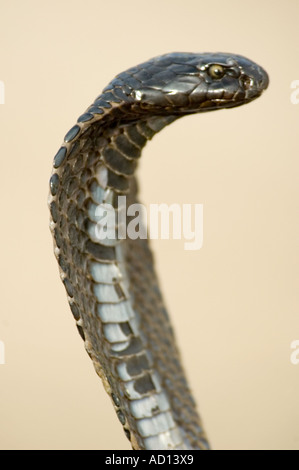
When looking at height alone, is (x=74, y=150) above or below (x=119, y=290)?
above

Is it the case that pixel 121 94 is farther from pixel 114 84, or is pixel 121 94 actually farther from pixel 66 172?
pixel 66 172

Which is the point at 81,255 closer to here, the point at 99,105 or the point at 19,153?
the point at 99,105

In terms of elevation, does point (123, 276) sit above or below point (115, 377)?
above

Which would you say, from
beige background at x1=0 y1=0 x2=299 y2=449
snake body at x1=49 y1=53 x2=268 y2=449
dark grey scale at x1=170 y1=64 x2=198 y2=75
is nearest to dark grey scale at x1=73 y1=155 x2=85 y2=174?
snake body at x1=49 y1=53 x2=268 y2=449

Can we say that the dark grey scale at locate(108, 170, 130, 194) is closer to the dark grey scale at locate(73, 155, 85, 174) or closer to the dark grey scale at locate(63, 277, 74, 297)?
the dark grey scale at locate(73, 155, 85, 174)

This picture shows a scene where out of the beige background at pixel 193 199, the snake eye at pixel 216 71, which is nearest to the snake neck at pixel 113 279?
the snake eye at pixel 216 71

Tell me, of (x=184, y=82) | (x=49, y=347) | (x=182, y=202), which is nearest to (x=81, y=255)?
(x=184, y=82)

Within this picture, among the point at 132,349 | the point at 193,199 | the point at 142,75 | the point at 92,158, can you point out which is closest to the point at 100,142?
the point at 92,158
